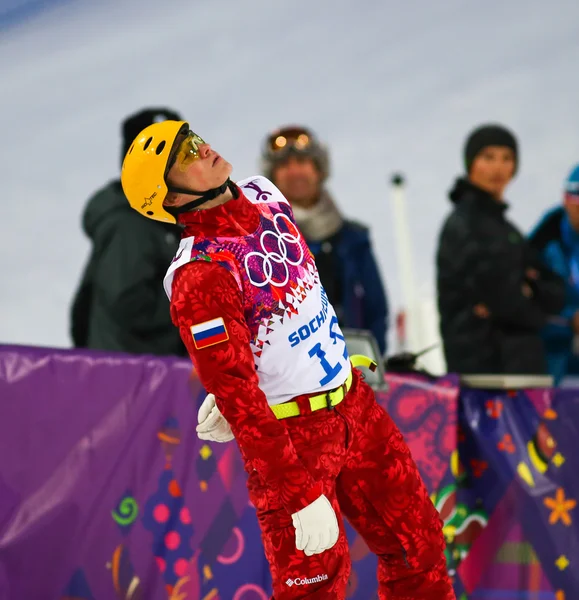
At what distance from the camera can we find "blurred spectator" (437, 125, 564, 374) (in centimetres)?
321

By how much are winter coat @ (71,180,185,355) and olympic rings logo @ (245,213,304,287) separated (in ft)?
3.71

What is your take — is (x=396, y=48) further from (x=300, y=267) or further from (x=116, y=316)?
(x=300, y=267)

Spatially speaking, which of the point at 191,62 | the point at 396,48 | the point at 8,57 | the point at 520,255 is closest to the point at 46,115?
the point at 8,57

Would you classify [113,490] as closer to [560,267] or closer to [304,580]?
[304,580]

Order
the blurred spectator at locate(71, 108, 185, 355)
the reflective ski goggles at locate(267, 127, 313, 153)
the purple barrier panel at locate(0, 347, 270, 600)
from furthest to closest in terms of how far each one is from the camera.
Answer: the reflective ski goggles at locate(267, 127, 313, 153) < the blurred spectator at locate(71, 108, 185, 355) < the purple barrier panel at locate(0, 347, 270, 600)

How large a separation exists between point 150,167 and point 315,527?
27.6 inches

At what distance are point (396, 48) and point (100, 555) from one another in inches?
194

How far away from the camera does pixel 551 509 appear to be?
2717 mm

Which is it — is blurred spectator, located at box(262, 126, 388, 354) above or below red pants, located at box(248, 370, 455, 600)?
above

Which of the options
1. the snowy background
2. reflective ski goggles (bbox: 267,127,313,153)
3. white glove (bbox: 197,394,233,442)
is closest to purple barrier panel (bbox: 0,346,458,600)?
white glove (bbox: 197,394,233,442)

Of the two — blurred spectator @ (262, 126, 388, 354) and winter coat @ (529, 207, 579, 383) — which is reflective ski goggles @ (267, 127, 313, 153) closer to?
blurred spectator @ (262, 126, 388, 354)

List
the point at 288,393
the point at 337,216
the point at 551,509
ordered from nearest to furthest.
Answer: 1. the point at 288,393
2. the point at 551,509
3. the point at 337,216

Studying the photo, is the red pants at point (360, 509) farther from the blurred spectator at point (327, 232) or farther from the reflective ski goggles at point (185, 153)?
the blurred spectator at point (327, 232)

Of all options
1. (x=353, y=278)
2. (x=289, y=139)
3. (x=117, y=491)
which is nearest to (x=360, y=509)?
(x=117, y=491)
